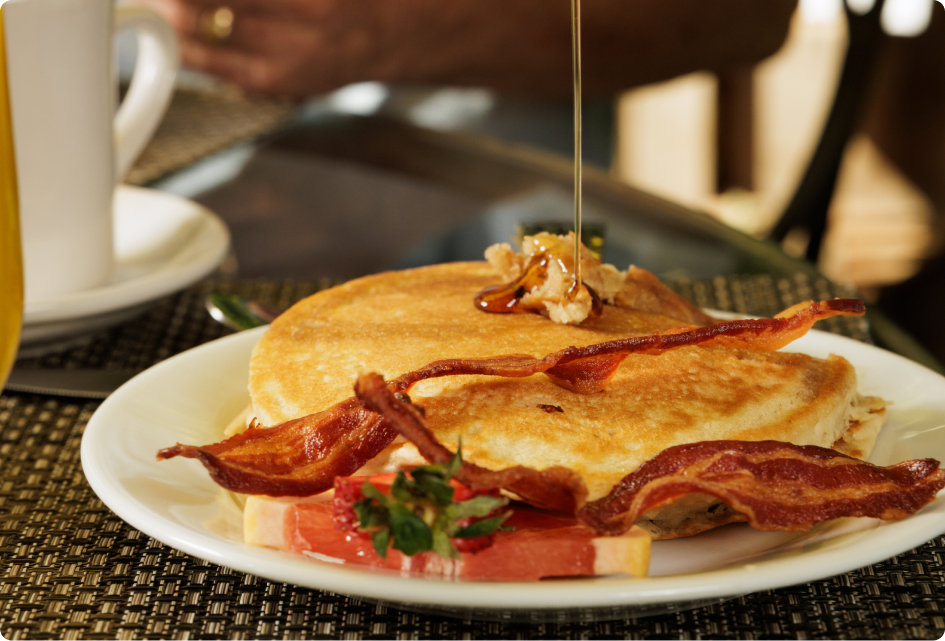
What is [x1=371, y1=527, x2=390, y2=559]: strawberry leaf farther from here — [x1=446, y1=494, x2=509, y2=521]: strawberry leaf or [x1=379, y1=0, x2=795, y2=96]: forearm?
[x1=379, y1=0, x2=795, y2=96]: forearm

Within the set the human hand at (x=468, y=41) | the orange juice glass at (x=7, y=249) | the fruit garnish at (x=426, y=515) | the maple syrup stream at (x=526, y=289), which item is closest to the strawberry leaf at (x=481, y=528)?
the fruit garnish at (x=426, y=515)

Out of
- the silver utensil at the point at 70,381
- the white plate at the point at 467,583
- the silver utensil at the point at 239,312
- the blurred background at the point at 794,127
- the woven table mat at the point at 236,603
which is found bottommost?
the blurred background at the point at 794,127

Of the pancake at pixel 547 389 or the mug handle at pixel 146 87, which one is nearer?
the pancake at pixel 547 389

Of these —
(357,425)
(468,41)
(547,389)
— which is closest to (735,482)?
(547,389)

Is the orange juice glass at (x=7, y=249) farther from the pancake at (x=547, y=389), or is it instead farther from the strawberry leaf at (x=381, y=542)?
the strawberry leaf at (x=381, y=542)

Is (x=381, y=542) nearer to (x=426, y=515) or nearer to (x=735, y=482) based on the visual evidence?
(x=426, y=515)

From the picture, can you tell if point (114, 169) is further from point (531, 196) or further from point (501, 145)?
point (501, 145)

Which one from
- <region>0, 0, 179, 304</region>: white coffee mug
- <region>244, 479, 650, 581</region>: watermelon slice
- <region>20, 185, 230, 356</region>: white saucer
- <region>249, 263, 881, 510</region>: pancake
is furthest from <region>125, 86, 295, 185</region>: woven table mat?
<region>244, 479, 650, 581</region>: watermelon slice
